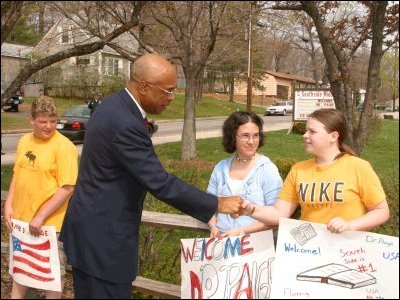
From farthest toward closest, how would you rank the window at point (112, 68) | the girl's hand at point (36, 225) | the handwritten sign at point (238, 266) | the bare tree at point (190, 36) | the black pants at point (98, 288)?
the window at point (112, 68)
the bare tree at point (190, 36)
the girl's hand at point (36, 225)
the handwritten sign at point (238, 266)
the black pants at point (98, 288)

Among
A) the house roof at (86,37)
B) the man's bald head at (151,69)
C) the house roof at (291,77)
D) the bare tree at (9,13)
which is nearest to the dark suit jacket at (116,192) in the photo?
the man's bald head at (151,69)

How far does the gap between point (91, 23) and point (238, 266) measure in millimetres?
9273

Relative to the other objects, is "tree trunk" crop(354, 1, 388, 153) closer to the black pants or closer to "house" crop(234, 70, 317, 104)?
the black pants

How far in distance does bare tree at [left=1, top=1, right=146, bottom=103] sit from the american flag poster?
13.1 feet

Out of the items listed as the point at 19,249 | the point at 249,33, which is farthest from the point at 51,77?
the point at 19,249

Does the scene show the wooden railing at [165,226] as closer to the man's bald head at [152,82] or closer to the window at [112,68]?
the man's bald head at [152,82]

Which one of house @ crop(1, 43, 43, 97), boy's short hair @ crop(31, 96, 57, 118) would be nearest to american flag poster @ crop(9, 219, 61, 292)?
boy's short hair @ crop(31, 96, 57, 118)

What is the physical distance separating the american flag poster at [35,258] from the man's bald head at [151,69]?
4.54ft

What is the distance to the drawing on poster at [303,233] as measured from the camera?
8.84ft

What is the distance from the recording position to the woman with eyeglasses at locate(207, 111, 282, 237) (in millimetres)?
3025

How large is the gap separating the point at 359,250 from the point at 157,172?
1071mm

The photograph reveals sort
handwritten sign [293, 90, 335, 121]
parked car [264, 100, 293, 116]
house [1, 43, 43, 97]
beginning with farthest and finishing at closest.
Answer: parked car [264, 100, 293, 116]
house [1, 43, 43, 97]
handwritten sign [293, 90, 335, 121]

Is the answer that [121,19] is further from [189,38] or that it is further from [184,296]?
[184,296]

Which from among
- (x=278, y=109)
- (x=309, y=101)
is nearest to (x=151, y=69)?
(x=309, y=101)
